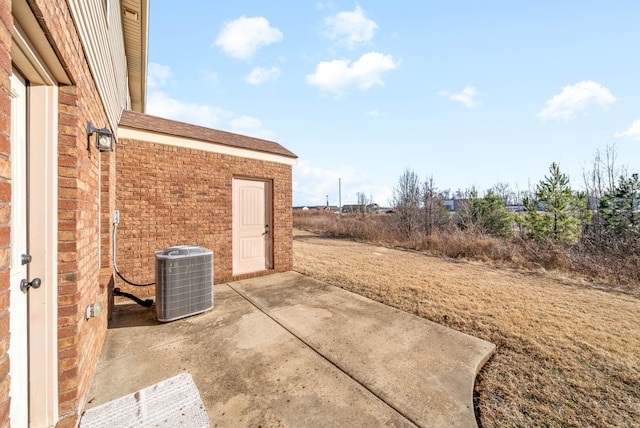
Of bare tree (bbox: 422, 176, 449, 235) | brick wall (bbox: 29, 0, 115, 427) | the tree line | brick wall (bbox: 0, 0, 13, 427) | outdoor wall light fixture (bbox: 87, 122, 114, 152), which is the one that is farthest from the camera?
bare tree (bbox: 422, 176, 449, 235)

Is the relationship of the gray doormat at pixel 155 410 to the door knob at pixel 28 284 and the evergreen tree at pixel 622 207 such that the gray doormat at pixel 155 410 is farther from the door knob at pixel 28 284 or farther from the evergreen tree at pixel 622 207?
the evergreen tree at pixel 622 207

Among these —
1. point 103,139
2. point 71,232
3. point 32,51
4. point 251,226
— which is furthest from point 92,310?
point 251,226

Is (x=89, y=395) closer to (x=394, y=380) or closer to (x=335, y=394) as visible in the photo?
(x=335, y=394)

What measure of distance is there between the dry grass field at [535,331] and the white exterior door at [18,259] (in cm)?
318

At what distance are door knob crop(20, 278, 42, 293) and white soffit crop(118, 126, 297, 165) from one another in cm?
341

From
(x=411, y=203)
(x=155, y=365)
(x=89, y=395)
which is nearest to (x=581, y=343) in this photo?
(x=155, y=365)

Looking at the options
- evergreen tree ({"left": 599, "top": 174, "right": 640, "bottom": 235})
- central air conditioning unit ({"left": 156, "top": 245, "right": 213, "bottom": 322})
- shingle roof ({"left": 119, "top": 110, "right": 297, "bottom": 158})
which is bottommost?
central air conditioning unit ({"left": 156, "top": 245, "right": 213, "bottom": 322})

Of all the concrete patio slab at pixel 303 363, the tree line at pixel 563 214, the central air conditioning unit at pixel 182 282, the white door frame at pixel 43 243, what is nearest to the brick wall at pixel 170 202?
the concrete patio slab at pixel 303 363

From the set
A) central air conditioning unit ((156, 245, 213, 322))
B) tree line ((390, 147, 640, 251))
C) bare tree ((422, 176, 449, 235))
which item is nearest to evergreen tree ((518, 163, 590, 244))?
tree line ((390, 147, 640, 251))

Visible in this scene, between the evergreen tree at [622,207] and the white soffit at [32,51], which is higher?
the white soffit at [32,51]

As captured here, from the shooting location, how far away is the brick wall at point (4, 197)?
3.26 feet

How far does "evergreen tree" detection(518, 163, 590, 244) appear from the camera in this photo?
10779mm

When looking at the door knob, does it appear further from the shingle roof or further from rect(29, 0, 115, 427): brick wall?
the shingle roof

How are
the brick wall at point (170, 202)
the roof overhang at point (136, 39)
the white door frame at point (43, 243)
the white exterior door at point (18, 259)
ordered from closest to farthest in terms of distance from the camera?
the white exterior door at point (18, 259)
the white door frame at point (43, 243)
the brick wall at point (170, 202)
the roof overhang at point (136, 39)
